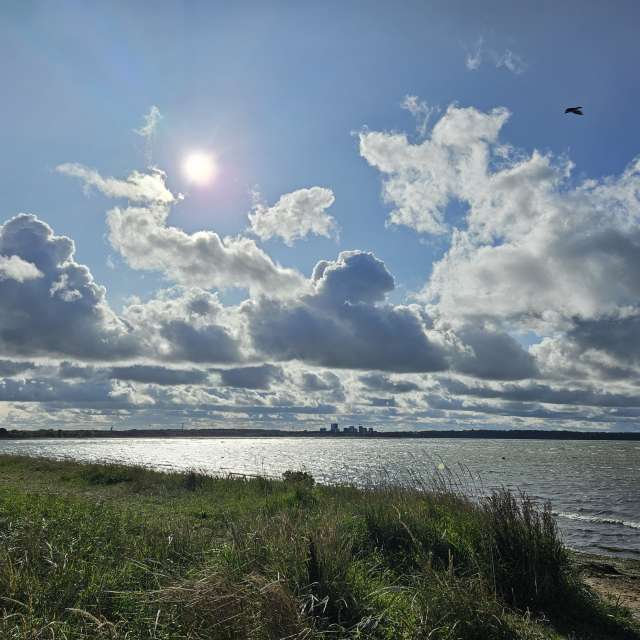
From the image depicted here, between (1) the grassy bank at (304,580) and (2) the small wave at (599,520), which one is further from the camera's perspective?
(2) the small wave at (599,520)

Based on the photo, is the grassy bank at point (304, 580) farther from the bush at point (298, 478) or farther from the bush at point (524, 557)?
the bush at point (298, 478)

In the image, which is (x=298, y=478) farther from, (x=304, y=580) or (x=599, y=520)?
(x=304, y=580)

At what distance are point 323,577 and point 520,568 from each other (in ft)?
14.7

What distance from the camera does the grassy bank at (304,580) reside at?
636 cm

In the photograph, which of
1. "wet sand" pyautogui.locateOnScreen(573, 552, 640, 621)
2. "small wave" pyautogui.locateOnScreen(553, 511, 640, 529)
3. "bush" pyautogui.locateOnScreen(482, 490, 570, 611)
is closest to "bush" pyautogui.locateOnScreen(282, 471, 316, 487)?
"small wave" pyautogui.locateOnScreen(553, 511, 640, 529)

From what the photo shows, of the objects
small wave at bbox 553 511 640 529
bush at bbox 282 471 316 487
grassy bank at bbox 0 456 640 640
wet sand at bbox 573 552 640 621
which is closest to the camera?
grassy bank at bbox 0 456 640 640

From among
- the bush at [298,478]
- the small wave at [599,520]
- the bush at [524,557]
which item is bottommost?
the small wave at [599,520]

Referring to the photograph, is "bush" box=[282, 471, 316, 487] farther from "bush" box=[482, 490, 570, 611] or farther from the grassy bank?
"bush" box=[482, 490, 570, 611]

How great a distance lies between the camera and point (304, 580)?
25.2ft

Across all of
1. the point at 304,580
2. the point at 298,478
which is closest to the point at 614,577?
the point at 304,580

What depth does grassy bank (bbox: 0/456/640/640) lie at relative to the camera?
636 cm

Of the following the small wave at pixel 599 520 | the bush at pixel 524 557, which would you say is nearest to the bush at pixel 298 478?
the small wave at pixel 599 520

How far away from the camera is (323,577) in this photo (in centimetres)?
762

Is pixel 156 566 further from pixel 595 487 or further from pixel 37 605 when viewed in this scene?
pixel 595 487
